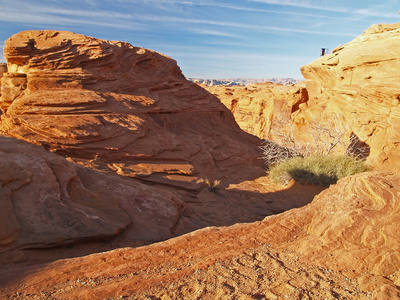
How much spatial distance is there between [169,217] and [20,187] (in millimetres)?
2465

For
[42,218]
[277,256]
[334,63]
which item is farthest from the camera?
[334,63]

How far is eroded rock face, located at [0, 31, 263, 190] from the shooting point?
8.12m

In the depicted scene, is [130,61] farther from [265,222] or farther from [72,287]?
[72,287]

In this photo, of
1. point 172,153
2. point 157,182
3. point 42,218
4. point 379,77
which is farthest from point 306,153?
point 42,218

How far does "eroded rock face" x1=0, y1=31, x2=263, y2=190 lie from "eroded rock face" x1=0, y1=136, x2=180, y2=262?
2515 millimetres

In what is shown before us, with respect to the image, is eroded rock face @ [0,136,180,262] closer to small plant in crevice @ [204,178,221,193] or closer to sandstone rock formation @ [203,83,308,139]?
small plant in crevice @ [204,178,221,193]

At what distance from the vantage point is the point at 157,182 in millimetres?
8250

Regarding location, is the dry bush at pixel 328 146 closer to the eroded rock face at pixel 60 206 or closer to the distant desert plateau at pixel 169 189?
the distant desert plateau at pixel 169 189

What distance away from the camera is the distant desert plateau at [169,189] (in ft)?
9.73

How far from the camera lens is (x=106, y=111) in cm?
895

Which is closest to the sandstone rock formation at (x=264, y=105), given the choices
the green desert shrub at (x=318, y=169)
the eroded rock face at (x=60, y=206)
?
the green desert shrub at (x=318, y=169)

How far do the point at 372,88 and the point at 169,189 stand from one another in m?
7.92

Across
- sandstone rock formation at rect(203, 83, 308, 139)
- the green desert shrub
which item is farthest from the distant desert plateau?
sandstone rock formation at rect(203, 83, 308, 139)

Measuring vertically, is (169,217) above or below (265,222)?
below
